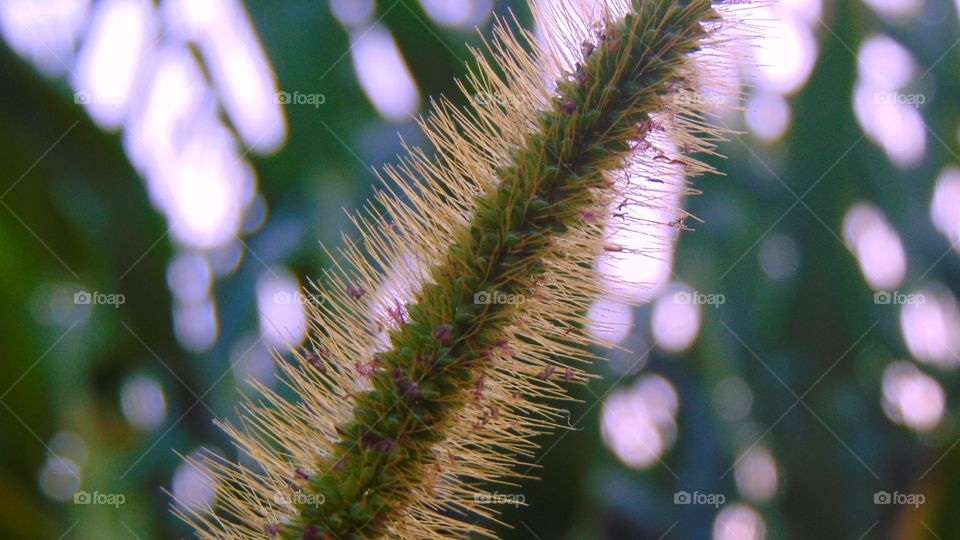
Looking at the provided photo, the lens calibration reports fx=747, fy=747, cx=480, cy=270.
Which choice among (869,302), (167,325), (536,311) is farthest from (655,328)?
(167,325)

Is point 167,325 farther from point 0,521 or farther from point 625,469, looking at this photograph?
point 625,469
